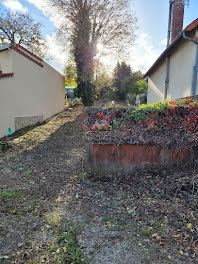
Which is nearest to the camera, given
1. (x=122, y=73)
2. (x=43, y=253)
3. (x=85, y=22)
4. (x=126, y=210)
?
(x=43, y=253)

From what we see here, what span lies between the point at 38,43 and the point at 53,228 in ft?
58.6

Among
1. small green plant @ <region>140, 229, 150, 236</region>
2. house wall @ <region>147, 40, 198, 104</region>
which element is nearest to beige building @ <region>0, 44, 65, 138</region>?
small green plant @ <region>140, 229, 150, 236</region>

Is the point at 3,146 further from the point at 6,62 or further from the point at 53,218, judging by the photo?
the point at 53,218

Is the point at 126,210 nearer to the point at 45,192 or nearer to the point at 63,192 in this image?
the point at 63,192

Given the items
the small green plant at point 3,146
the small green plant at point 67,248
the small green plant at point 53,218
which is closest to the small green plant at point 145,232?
the small green plant at point 67,248

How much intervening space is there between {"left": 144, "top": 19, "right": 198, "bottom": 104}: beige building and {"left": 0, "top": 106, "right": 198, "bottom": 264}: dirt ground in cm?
476

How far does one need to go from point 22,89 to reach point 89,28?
828 centimetres

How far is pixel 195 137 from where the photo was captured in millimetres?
3641

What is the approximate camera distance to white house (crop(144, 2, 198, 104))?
661 cm

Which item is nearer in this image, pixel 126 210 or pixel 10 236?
pixel 10 236

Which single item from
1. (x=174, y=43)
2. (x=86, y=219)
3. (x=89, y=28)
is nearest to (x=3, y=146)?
(x=86, y=219)

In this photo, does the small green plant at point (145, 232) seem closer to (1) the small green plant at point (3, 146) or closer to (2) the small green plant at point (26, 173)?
(2) the small green plant at point (26, 173)

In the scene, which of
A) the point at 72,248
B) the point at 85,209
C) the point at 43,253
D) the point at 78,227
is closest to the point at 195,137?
the point at 85,209

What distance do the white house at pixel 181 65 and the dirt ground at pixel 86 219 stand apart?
4774 millimetres
